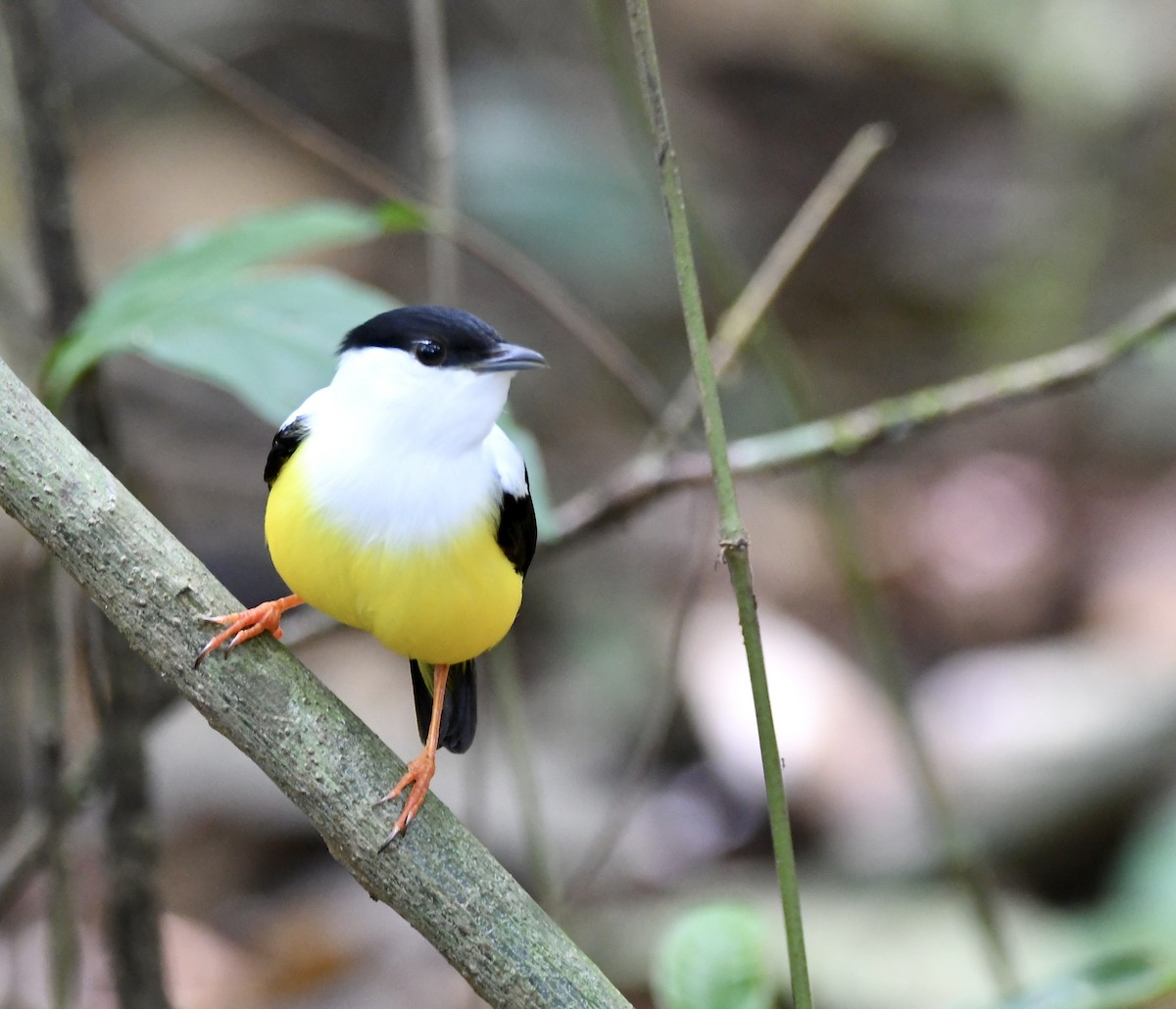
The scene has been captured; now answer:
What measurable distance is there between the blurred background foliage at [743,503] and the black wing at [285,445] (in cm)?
36

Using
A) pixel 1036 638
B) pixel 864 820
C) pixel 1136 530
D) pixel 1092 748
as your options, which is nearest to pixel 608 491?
pixel 864 820

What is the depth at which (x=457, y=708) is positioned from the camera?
2229 mm

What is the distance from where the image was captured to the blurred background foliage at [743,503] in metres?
4.25

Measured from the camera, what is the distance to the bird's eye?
1819mm

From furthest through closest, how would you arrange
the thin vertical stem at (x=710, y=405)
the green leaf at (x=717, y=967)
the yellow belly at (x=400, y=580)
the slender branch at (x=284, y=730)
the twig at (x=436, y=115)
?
the twig at (x=436, y=115)
the green leaf at (x=717, y=967)
the yellow belly at (x=400, y=580)
the slender branch at (x=284, y=730)
the thin vertical stem at (x=710, y=405)

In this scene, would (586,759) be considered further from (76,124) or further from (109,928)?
(76,124)

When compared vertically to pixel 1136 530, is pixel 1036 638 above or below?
below

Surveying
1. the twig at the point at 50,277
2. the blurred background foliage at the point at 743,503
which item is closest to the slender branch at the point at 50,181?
the twig at the point at 50,277

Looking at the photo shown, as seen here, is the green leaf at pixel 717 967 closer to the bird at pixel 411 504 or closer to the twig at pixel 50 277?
the bird at pixel 411 504

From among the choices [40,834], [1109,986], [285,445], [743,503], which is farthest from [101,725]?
[743,503]

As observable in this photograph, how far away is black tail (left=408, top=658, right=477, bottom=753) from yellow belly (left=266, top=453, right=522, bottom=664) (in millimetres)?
390

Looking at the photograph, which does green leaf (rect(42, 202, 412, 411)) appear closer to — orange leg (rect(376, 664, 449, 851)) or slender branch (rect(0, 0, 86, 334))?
slender branch (rect(0, 0, 86, 334))

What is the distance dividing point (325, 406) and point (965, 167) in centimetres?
1057

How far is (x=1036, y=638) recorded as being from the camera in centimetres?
709
